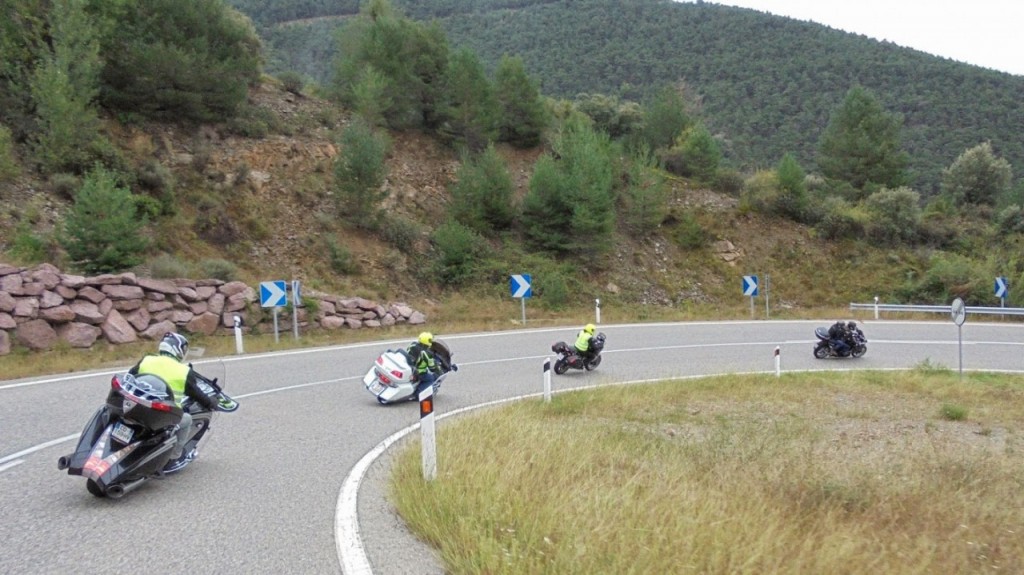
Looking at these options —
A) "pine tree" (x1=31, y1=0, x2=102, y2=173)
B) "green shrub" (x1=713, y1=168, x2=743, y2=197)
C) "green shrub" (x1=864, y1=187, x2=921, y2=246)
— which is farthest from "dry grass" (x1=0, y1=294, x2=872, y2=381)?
"green shrub" (x1=864, y1=187, x2=921, y2=246)

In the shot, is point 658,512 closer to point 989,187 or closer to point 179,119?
point 179,119

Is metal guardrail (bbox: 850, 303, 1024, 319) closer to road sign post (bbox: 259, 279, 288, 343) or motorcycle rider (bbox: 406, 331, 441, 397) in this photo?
motorcycle rider (bbox: 406, 331, 441, 397)

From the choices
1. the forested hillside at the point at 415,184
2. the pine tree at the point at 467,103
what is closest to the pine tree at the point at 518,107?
the forested hillside at the point at 415,184

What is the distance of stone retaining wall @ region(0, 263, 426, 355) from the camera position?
563 inches

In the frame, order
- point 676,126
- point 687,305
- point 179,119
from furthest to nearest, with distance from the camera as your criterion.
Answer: point 676,126 → point 687,305 → point 179,119

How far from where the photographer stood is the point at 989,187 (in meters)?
45.1

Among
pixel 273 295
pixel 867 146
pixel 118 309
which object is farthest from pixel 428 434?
pixel 867 146

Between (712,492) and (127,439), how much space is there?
Answer: 4.87 metres

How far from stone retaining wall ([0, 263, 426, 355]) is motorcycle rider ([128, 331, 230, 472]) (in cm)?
1070

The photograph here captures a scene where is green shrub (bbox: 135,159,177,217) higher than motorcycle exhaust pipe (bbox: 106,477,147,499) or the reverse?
higher

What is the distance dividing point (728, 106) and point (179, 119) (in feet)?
208

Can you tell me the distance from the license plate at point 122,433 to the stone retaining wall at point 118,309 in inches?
438

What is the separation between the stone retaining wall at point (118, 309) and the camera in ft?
46.9

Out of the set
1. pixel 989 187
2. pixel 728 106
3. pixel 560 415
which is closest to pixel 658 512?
pixel 560 415
